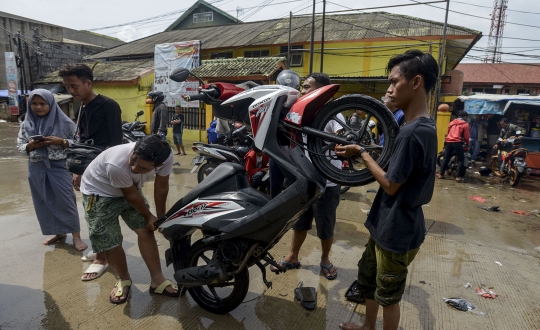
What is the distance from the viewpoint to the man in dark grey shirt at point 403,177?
1708 mm

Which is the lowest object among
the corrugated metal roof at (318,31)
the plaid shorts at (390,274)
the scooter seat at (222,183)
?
the plaid shorts at (390,274)

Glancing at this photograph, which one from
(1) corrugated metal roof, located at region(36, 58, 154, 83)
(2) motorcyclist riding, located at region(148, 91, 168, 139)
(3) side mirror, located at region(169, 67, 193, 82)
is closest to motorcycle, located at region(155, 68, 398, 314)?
(3) side mirror, located at region(169, 67, 193, 82)

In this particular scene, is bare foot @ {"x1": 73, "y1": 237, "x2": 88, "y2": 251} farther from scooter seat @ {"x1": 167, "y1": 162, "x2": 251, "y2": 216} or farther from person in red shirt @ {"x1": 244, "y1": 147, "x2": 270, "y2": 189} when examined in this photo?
person in red shirt @ {"x1": 244, "y1": 147, "x2": 270, "y2": 189}

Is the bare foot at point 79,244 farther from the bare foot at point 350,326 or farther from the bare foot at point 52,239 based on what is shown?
the bare foot at point 350,326

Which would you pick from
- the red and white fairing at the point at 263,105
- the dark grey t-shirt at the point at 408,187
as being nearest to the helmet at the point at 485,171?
the dark grey t-shirt at the point at 408,187

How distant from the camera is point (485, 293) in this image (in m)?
2.83

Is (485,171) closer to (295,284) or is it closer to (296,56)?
(295,284)

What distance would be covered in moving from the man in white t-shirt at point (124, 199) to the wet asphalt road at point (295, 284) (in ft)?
0.75

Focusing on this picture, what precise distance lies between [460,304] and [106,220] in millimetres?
2761

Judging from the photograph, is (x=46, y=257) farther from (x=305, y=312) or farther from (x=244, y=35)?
(x=244, y=35)

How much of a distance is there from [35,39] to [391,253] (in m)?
26.3

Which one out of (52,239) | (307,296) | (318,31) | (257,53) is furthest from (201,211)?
(257,53)

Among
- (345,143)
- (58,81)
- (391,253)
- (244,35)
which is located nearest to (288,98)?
(345,143)

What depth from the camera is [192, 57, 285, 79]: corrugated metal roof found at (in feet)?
35.6
